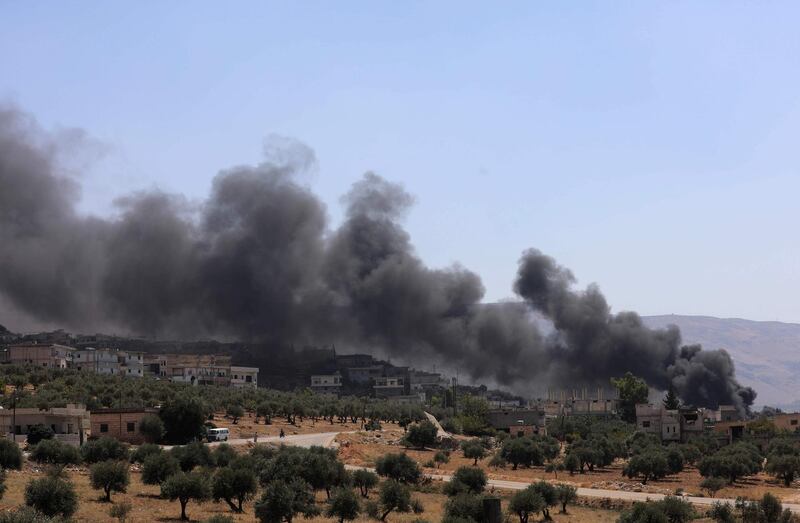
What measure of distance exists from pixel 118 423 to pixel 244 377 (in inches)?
2329

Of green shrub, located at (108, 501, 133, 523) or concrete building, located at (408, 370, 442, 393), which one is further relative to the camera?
concrete building, located at (408, 370, 442, 393)

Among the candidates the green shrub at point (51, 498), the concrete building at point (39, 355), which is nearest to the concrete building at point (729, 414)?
the concrete building at point (39, 355)

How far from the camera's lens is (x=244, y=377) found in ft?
366

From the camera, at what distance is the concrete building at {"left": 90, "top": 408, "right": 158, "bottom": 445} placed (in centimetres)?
5247

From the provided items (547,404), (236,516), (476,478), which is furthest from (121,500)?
(547,404)

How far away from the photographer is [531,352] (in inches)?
5094

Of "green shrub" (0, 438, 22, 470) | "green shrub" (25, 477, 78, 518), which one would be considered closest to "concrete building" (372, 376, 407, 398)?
"green shrub" (0, 438, 22, 470)

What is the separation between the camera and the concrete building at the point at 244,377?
109 m

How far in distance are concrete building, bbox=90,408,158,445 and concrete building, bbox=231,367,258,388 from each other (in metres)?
54.4

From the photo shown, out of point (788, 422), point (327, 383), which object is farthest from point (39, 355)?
point (788, 422)

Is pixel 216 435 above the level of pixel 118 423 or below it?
below

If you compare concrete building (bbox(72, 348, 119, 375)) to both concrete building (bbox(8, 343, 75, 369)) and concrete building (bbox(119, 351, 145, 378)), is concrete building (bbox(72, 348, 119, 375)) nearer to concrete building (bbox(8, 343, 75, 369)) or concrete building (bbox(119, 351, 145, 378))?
concrete building (bbox(119, 351, 145, 378))

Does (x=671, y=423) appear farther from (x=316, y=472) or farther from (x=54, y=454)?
(x=54, y=454)

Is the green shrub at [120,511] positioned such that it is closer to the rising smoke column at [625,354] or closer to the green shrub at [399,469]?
the green shrub at [399,469]
